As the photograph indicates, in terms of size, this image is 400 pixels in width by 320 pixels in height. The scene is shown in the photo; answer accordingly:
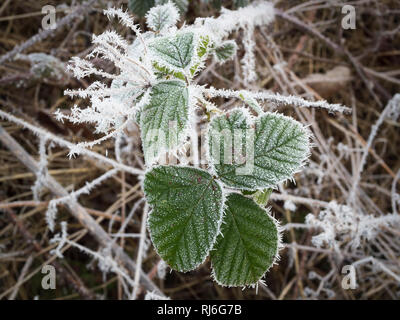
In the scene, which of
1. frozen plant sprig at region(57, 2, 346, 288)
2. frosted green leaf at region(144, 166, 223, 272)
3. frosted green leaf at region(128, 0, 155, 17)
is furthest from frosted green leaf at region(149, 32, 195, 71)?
frosted green leaf at region(128, 0, 155, 17)

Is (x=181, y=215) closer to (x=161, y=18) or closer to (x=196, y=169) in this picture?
(x=196, y=169)

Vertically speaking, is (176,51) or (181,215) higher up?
(176,51)

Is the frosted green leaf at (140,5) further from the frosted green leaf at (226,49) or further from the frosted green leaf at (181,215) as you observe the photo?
the frosted green leaf at (181,215)

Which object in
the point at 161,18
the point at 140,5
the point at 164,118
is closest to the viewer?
the point at 164,118

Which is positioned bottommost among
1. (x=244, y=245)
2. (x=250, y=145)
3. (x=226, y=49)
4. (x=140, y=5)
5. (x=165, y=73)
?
(x=244, y=245)

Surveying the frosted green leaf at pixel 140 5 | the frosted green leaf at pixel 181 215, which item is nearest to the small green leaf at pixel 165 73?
the frosted green leaf at pixel 181 215

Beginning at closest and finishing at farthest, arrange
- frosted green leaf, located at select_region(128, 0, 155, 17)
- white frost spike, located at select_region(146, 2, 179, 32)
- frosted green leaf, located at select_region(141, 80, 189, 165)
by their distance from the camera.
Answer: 1. frosted green leaf, located at select_region(141, 80, 189, 165)
2. white frost spike, located at select_region(146, 2, 179, 32)
3. frosted green leaf, located at select_region(128, 0, 155, 17)

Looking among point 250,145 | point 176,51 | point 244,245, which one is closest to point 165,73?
point 176,51

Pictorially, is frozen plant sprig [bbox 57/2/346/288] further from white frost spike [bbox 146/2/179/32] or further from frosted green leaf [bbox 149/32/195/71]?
white frost spike [bbox 146/2/179/32]
